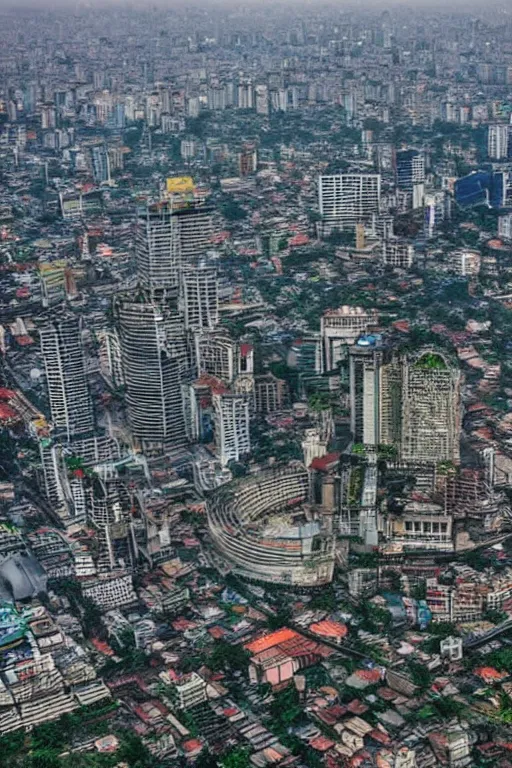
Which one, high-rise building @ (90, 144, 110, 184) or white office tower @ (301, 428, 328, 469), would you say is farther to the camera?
high-rise building @ (90, 144, 110, 184)

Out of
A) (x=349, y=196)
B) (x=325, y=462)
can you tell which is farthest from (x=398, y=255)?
(x=325, y=462)

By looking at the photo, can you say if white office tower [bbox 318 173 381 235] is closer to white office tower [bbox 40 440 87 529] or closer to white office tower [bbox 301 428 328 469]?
white office tower [bbox 301 428 328 469]

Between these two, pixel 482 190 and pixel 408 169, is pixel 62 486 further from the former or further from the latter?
pixel 408 169

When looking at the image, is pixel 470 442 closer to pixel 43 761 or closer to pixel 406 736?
pixel 406 736

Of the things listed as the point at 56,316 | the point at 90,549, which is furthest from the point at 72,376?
the point at 90,549

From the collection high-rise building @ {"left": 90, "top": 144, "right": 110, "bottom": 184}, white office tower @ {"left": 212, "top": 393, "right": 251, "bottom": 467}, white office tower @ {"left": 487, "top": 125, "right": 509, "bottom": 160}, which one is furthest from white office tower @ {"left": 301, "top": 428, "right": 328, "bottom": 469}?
white office tower @ {"left": 487, "top": 125, "right": 509, "bottom": 160}

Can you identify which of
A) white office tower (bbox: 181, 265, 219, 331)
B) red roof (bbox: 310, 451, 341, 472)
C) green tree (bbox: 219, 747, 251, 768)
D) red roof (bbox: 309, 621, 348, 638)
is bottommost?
red roof (bbox: 309, 621, 348, 638)

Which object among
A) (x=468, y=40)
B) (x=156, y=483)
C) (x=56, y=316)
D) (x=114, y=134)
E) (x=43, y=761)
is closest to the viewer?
(x=43, y=761)

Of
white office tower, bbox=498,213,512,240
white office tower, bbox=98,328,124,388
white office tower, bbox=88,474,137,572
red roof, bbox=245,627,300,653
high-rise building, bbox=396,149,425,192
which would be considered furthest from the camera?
high-rise building, bbox=396,149,425,192
